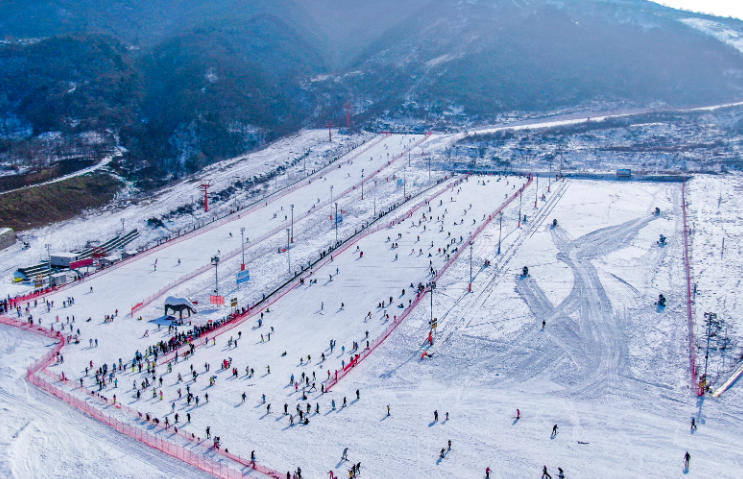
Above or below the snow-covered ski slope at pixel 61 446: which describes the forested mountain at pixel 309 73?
above

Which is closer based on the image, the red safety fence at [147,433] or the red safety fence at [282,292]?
the red safety fence at [147,433]

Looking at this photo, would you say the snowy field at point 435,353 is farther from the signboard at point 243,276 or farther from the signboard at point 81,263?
the signboard at point 81,263

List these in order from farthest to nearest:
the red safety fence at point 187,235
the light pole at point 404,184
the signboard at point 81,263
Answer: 1. the light pole at point 404,184
2. the signboard at point 81,263
3. the red safety fence at point 187,235

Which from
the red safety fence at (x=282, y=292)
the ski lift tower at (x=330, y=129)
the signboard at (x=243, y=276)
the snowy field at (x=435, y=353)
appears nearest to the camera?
the snowy field at (x=435, y=353)

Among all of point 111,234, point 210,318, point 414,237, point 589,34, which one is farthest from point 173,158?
point 589,34

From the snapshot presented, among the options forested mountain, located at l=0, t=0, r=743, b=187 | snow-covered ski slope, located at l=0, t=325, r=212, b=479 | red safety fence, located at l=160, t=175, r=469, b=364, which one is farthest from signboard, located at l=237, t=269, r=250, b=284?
forested mountain, located at l=0, t=0, r=743, b=187

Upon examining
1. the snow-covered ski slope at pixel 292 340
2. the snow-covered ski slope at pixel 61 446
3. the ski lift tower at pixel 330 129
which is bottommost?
the snow-covered ski slope at pixel 61 446

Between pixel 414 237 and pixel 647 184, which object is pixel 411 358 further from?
pixel 647 184

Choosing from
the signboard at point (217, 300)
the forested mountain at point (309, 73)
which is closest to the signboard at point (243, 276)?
the signboard at point (217, 300)
